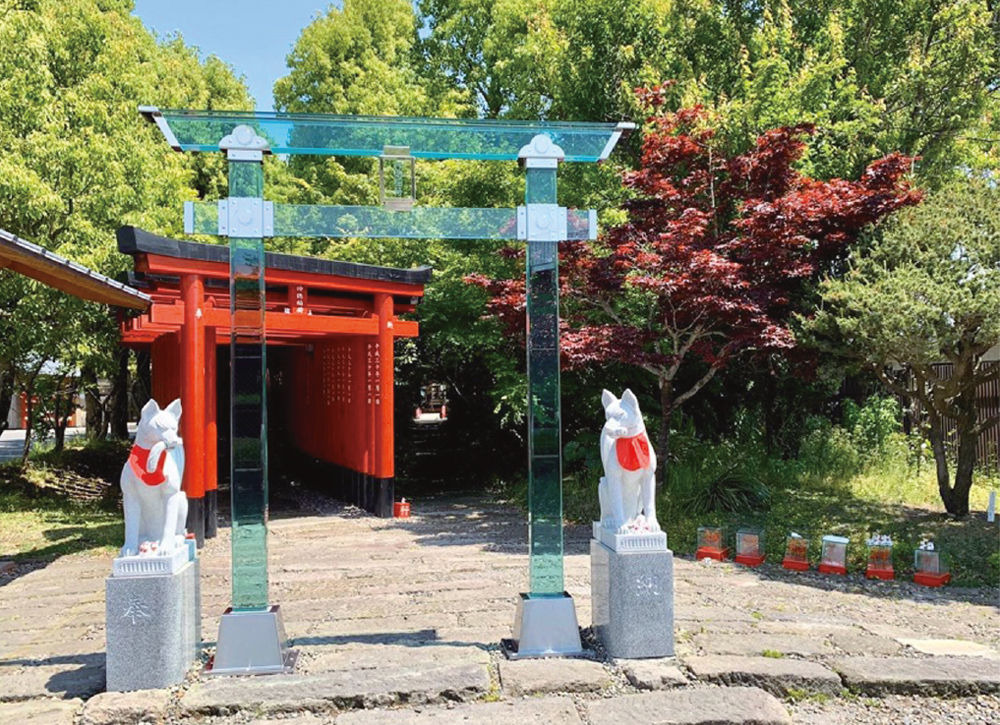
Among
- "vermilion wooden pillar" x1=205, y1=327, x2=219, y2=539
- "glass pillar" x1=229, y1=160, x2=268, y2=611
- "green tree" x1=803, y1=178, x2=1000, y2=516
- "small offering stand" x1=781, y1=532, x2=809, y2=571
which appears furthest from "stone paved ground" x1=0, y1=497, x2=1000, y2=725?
"green tree" x1=803, y1=178, x2=1000, y2=516

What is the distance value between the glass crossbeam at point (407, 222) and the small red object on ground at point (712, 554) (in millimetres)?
3926

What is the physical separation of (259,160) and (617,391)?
24.8ft

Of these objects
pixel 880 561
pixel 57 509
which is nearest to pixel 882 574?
pixel 880 561

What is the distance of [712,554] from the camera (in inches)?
304

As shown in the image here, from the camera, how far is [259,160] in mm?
4863

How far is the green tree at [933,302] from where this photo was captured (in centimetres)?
698

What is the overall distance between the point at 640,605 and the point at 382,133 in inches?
131

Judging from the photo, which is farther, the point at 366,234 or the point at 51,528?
the point at 51,528

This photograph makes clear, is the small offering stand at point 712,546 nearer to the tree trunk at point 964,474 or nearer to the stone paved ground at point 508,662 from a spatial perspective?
the stone paved ground at point 508,662

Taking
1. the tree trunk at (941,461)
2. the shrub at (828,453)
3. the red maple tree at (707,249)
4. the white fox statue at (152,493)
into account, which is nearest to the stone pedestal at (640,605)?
the white fox statue at (152,493)

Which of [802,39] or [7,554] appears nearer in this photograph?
[7,554]

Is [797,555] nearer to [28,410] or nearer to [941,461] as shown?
[941,461]

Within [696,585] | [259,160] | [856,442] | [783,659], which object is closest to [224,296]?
[259,160]

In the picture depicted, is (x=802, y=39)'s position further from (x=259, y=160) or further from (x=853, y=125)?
(x=259, y=160)
